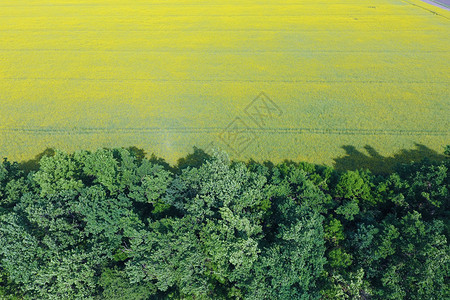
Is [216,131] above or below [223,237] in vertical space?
above

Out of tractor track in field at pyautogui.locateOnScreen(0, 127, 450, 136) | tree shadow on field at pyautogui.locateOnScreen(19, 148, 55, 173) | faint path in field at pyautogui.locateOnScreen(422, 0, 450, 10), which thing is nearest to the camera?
tree shadow on field at pyautogui.locateOnScreen(19, 148, 55, 173)

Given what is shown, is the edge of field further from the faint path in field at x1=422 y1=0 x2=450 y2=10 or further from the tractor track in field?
the tractor track in field

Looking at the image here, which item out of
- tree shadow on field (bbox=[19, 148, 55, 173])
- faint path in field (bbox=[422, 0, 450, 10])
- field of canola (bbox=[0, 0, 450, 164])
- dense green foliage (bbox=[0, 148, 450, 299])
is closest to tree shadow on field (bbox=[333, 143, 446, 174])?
field of canola (bbox=[0, 0, 450, 164])

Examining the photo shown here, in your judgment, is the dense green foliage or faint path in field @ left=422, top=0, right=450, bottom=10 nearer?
the dense green foliage

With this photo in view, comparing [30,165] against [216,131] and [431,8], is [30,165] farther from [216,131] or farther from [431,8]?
[431,8]

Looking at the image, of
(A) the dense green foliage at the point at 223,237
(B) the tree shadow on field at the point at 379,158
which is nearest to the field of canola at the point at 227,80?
(B) the tree shadow on field at the point at 379,158

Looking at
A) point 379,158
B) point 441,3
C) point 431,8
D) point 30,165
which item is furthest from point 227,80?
point 441,3
